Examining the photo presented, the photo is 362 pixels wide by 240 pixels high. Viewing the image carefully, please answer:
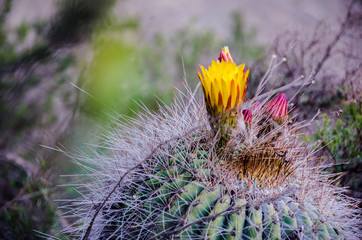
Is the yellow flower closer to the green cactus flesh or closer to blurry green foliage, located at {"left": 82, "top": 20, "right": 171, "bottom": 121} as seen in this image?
the green cactus flesh

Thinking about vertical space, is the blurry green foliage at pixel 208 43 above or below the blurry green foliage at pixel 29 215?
above

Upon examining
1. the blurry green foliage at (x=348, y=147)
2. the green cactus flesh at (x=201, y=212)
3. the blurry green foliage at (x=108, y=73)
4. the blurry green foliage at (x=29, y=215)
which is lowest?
the blurry green foliage at (x=29, y=215)

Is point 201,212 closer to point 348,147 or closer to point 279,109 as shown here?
point 279,109

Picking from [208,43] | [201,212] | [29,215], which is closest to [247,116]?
[201,212]

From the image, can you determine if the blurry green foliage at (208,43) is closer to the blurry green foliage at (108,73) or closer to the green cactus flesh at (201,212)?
the blurry green foliage at (108,73)

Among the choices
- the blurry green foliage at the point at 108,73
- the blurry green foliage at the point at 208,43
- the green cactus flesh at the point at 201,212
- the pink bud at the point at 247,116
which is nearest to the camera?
the green cactus flesh at the point at 201,212

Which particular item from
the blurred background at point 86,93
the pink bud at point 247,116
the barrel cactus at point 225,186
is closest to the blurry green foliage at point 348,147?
the blurred background at point 86,93
